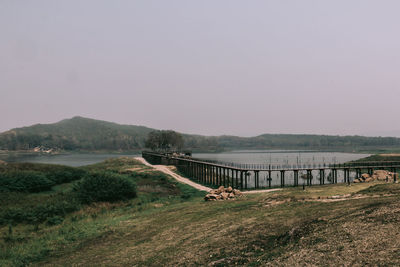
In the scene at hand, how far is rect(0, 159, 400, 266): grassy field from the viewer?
1111cm

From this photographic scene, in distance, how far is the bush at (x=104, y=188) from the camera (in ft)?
136

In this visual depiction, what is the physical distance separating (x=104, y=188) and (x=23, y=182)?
17089 mm

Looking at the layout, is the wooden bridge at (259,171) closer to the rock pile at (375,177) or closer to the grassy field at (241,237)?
the rock pile at (375,177)

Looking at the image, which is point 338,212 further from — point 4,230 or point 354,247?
point 4,230

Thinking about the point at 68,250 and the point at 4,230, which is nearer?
the point at 68,250

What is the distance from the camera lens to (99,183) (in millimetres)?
42812

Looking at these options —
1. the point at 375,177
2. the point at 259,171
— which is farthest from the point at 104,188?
the point at 259,171

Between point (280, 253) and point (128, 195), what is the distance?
35.3m

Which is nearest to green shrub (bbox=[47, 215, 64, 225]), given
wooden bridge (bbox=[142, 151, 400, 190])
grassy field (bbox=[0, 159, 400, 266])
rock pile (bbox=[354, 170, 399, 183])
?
grassy field (bbox=[0, 159, 400, 266])

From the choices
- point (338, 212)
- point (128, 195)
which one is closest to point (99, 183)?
point (128, 195)

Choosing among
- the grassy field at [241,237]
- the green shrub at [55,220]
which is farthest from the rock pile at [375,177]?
the green shrub at [55,220]

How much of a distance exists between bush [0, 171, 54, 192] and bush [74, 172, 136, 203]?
10.3 metres

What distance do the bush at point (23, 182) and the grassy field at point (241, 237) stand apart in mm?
19651

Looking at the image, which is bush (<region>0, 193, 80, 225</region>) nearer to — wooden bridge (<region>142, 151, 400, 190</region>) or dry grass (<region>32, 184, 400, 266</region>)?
dry grass (<region>32, 184, 400, 266</region>)
